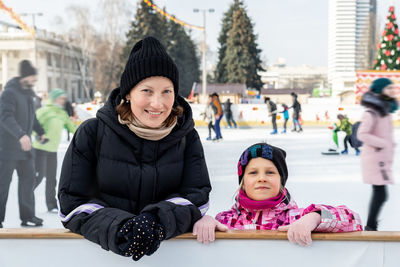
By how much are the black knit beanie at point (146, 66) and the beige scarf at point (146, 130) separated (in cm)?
11

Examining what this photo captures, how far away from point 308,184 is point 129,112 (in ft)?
14.6

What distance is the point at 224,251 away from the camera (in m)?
1.34

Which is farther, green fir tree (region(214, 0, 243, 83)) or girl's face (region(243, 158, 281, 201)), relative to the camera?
green fir tree (region(214, 0, 243, 83))

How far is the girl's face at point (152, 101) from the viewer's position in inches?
52.2

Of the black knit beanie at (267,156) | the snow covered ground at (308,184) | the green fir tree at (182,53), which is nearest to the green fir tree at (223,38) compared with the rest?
the green fir tree at (182,53)

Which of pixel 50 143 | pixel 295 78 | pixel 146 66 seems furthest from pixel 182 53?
pixel 295 78

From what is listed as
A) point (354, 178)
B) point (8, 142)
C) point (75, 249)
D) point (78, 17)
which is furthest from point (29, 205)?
point (78, 17)

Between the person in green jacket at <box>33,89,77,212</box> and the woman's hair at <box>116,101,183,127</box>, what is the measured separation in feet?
9.86

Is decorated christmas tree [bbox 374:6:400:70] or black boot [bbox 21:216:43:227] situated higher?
decorated christmas tree [bbox 374:6:400:70]

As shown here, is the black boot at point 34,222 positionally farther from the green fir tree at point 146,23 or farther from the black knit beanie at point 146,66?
the green fir tree at point 146,23

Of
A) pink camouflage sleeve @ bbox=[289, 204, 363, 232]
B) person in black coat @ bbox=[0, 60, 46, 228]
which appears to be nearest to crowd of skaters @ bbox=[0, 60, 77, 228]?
person in black coat @ bbox=[0, 60, 46, 228]

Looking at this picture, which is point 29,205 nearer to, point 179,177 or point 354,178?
point 179,177

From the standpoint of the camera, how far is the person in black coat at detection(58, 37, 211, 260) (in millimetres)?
1313

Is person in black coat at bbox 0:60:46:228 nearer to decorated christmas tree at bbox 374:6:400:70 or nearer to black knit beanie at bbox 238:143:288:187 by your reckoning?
black knit beanie at bbox 238:143:288:187
